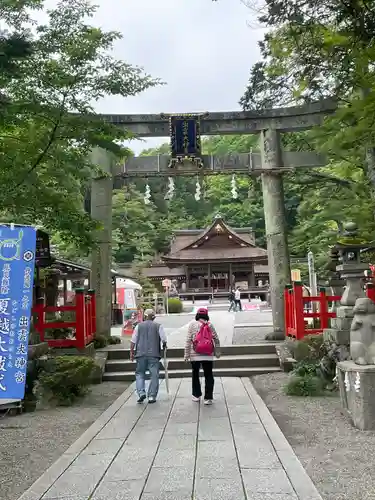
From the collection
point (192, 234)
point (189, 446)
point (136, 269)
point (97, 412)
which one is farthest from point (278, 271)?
point (192, 234)

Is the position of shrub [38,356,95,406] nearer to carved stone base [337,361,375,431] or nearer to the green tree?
the green tree

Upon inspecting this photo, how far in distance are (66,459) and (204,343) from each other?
289 centimetres

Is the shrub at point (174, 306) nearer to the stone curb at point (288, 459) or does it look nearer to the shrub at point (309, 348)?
the shrub at point (309, 348)

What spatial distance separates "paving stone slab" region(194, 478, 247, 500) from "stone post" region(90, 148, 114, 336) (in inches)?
336

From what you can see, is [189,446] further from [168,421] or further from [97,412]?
[97,412]

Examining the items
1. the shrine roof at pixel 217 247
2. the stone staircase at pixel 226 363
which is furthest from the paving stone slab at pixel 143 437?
the shrine roof at pixel 217 247

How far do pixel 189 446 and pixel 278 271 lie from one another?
7.87 meters

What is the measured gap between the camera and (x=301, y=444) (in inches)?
215

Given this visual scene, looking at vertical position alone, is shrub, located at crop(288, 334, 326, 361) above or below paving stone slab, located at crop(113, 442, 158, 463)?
above

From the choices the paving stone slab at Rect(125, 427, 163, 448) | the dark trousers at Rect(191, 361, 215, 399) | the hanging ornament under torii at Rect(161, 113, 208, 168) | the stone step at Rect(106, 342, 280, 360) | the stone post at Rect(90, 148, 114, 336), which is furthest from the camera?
the hanging ornament under torii at Rect(161, 113, 208, 168)

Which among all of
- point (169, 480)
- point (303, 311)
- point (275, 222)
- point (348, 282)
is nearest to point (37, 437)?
point (169, 480)

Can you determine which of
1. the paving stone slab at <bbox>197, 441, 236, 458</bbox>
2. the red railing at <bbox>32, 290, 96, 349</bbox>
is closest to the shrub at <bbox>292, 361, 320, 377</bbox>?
the paving stone slab at <bbox>197, 441, 236, 458</bbox>

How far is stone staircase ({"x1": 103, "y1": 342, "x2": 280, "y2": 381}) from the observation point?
10094 millimetres

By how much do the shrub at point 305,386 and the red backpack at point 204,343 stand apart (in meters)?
1.69
